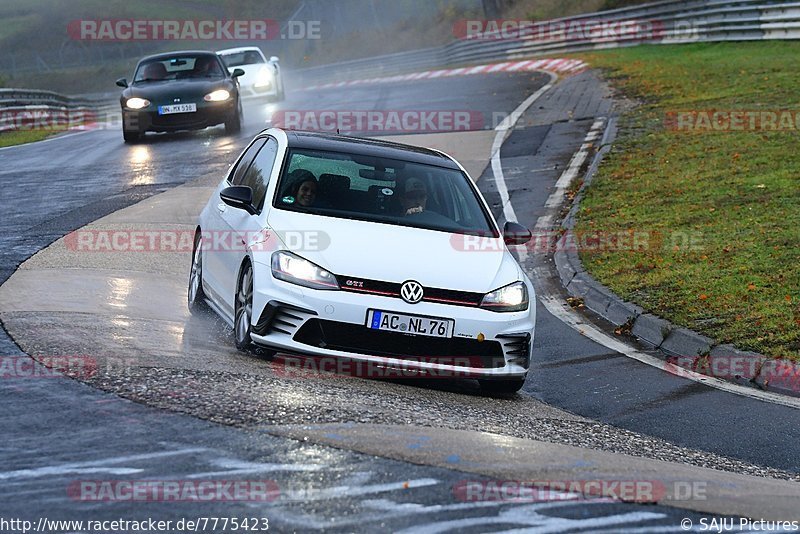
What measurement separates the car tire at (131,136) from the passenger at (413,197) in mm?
15667

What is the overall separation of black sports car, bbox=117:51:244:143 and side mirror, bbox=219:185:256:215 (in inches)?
588

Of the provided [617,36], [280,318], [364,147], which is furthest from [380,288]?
[617,36]

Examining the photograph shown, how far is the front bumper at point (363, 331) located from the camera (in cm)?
765

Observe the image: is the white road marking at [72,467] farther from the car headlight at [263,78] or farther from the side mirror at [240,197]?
the car headlight at [263,78]

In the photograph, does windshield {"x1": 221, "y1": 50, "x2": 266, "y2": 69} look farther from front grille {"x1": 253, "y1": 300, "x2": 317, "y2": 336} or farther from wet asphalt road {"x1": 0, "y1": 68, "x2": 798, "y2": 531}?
front grille {"x1": 253, "y1": 300, "x2": 317, "y2": 336}

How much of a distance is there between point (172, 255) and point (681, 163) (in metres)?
8.88

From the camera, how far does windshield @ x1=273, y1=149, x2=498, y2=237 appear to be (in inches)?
Answer: 342

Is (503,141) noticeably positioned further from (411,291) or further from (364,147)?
(411,291)

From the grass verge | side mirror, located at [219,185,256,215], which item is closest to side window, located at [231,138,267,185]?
side mirror, located at [219,185,256,215]

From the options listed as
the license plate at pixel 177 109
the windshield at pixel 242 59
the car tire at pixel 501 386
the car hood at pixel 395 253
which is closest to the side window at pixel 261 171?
the car hood at pixel 395 253

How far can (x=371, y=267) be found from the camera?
7762mm

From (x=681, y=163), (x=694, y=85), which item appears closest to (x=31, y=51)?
(x=694, y=85)

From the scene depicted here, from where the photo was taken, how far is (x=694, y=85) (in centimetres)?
2728

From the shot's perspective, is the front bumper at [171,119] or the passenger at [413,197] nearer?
the passenger at [413,197]
